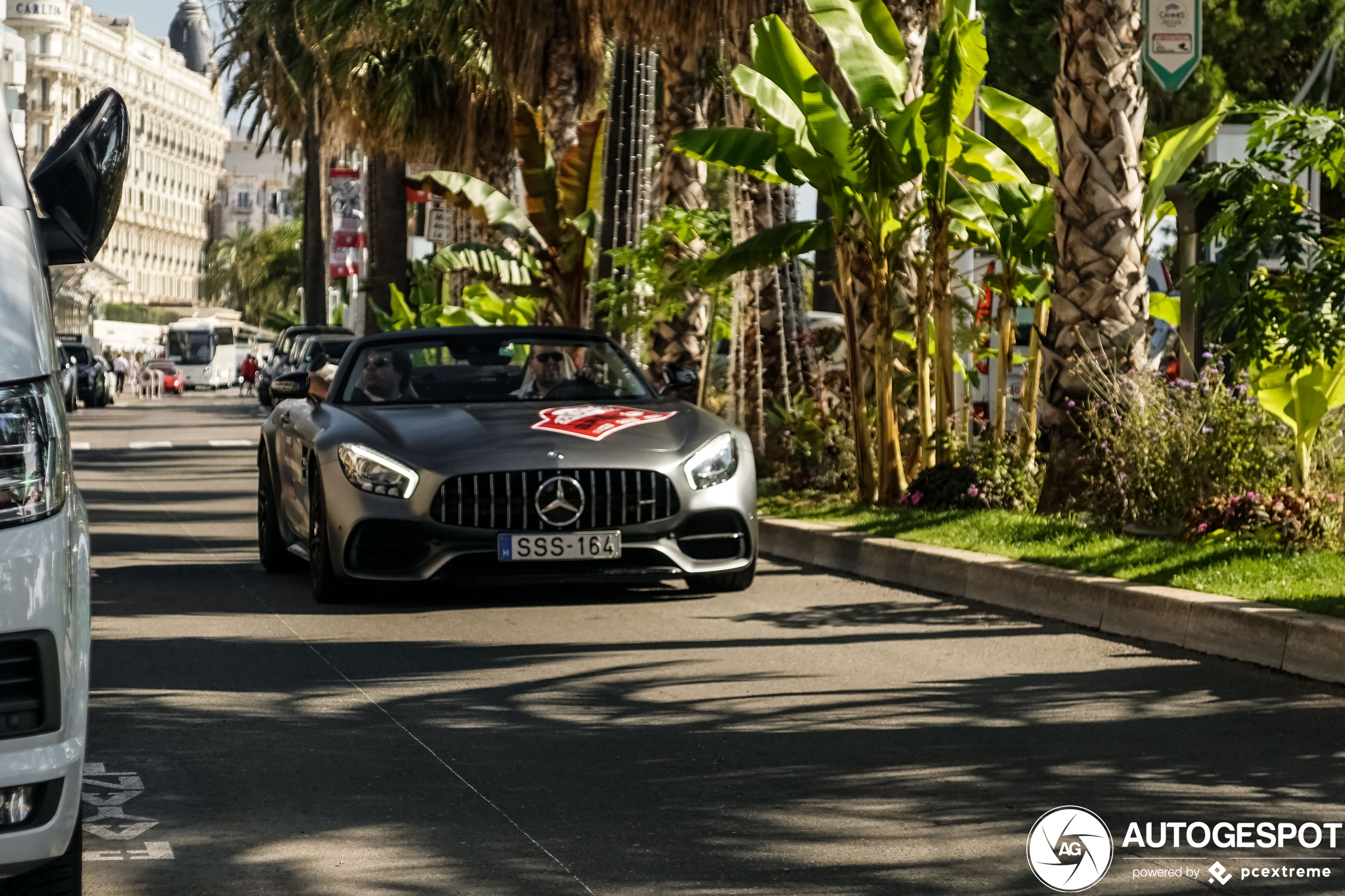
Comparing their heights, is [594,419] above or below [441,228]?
below

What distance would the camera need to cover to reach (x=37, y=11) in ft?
525

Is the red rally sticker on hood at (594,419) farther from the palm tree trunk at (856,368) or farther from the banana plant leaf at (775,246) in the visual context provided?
the palm tree trunk at (856,368)

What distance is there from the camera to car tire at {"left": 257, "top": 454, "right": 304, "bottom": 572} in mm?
11742

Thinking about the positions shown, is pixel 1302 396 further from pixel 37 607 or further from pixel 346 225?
pixel 346 225

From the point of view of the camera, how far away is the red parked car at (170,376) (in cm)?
8588

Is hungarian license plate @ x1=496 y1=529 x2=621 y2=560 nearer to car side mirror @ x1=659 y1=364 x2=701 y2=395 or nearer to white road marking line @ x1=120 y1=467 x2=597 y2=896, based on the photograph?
white road marking line @ x1=120 y1=467 x2=597 y2=896

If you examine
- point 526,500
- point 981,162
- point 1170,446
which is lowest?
point 526,500

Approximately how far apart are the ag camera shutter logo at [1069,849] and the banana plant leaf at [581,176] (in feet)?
61.5

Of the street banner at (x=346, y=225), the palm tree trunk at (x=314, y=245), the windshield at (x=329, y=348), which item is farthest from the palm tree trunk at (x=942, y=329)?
the palm tree trunk at (x=314, y=245)

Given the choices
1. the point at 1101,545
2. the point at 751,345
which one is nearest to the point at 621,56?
the point at 751,345

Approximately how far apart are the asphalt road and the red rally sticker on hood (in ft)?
2.86

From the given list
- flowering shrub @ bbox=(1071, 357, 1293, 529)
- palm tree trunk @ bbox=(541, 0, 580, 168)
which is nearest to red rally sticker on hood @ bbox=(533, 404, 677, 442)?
flowering shrub @ bbox=(1071, 357, 1293, 529)

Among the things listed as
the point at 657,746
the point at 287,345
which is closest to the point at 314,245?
the point at 287,345

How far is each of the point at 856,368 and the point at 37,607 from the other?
1056cm
